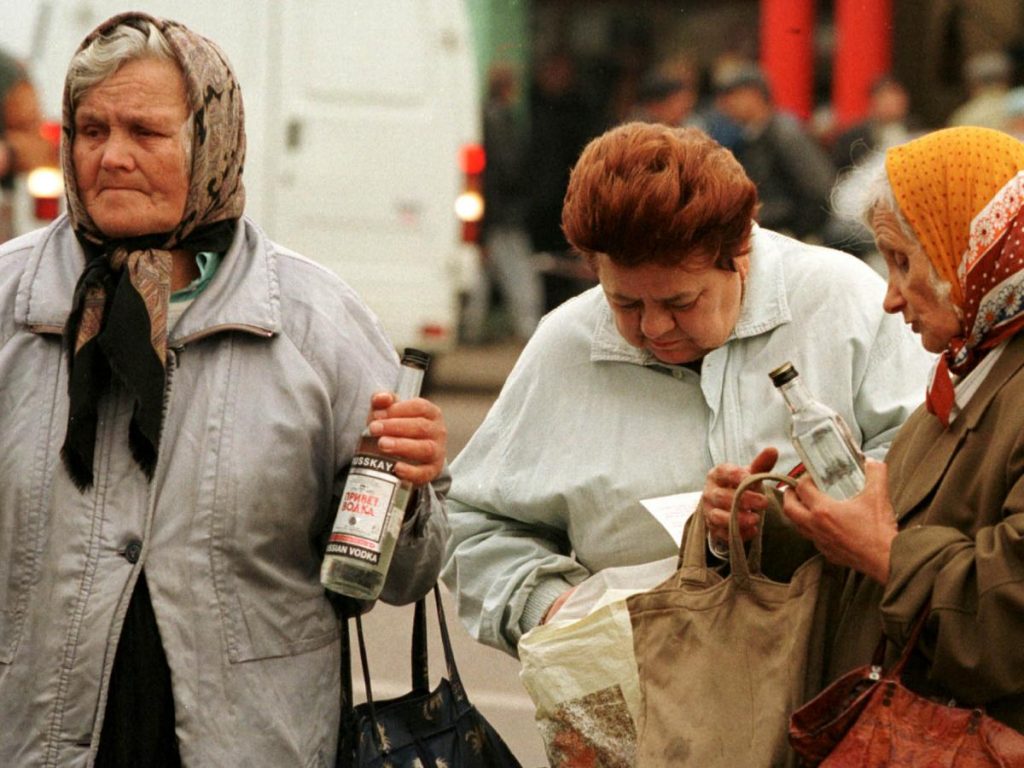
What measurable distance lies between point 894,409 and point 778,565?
36 cm

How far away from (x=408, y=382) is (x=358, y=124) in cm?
795

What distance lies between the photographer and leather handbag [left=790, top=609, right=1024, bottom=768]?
2559 mm

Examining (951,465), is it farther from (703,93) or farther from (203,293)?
(703,93)

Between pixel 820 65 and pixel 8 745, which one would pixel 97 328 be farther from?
pixel 820 65

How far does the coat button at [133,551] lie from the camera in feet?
9.27

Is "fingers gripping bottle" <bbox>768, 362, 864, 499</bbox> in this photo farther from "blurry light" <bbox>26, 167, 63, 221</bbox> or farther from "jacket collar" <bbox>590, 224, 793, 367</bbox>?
"blurry light" <bbox>26, 167, 63, 221</bbox>

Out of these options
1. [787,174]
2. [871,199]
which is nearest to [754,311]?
[871,199]

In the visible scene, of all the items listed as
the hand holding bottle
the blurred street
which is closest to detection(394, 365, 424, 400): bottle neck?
the hand holding bottle

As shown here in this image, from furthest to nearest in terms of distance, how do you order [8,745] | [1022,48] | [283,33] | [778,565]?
[1022,48] → [283,33] → [778,565] → [8,745]

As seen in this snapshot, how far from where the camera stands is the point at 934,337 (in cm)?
280

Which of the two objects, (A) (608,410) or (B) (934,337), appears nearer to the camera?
(B) (934,337)

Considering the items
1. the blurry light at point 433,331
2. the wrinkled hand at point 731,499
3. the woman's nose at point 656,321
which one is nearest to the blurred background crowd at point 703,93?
the blurry light at point 433,331

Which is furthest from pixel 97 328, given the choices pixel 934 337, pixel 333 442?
pixel 934 337

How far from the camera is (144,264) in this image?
2.91m
